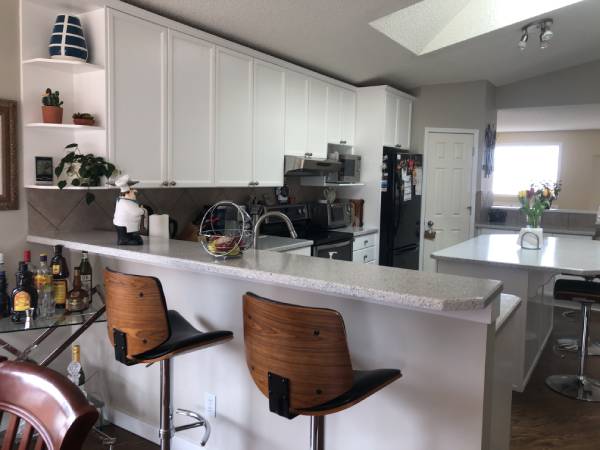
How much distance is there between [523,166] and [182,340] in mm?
9943

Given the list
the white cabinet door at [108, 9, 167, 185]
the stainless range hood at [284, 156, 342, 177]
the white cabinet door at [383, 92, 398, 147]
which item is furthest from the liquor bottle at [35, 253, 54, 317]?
the white cabinet door at [383, 92, 398, 147]

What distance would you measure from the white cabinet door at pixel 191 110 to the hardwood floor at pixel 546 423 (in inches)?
60.8

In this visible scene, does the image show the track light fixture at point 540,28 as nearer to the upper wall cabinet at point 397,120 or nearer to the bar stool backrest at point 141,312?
the upper wall cabinet at point 397,120

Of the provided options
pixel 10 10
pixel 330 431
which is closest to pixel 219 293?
pixel 330 431

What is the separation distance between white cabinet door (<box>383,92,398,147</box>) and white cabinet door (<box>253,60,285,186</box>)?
143cm

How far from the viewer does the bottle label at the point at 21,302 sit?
2.32 meters

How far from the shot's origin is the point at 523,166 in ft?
33.7

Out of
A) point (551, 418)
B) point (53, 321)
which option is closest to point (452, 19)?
point (551, 418)

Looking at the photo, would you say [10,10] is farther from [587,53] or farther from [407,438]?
[587,53]

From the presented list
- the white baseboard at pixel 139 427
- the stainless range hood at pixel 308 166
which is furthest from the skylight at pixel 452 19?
the white baseboard at pixel 139 427

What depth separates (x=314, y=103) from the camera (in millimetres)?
4438

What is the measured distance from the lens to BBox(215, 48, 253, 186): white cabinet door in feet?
11.2

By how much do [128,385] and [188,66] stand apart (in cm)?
198

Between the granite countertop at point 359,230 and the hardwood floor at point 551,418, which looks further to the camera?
the granite countertop at point 359,230
